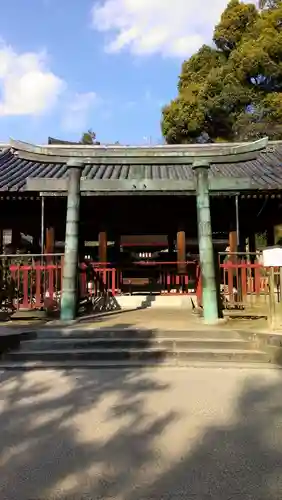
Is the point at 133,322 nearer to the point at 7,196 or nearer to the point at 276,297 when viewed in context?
the point at 276,297

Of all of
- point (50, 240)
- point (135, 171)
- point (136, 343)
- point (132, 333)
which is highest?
point (135, 171)

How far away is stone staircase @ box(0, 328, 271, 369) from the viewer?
6.30m

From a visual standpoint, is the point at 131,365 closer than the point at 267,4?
Yes

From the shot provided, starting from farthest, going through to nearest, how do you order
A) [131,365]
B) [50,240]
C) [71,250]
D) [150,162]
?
[50,240]
[150,162]
[71,250]
[131,365]

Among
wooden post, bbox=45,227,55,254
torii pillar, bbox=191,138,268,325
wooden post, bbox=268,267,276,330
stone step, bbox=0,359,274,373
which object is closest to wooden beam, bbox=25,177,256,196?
torii pillar, bbox=191,138,268,325

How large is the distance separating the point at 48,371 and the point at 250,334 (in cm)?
286

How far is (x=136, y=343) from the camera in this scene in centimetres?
672

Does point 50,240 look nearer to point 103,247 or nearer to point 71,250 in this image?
point 103,247

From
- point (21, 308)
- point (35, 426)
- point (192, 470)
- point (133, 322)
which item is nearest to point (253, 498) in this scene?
point (192, 470)

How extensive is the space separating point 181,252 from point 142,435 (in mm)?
9966

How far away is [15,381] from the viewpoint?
5.67 m

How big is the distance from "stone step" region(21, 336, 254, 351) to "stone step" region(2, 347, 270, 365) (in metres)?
0.14

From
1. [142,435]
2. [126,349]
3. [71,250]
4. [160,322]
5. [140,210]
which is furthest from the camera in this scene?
[140,210]

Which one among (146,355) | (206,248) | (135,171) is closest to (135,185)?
(206,248)
